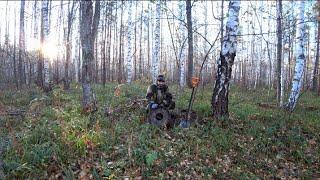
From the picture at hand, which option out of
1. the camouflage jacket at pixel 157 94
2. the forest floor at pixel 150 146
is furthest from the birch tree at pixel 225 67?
the camouflage jacket at pixel 157 94

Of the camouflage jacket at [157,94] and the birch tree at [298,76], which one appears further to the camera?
the birch tree at [298,76]

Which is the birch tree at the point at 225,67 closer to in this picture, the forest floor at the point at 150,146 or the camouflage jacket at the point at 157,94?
the forest floor at the point at 150,146

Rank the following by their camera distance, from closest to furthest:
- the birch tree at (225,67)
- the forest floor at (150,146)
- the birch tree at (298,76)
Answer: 1. the forest floor at (150,146)
2. the birch tree at (225,67)
3. the birch tree at (298,76)

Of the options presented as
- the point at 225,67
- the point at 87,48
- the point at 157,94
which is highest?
the point at 87,48

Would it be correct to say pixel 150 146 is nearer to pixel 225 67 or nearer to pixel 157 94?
pixel 157 94

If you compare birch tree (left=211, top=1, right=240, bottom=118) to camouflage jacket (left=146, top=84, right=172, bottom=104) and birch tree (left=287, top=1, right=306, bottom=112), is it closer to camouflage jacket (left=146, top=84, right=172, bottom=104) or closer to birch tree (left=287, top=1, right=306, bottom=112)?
camouflage jacket (left=146, top=84, right=172, bottom=104)

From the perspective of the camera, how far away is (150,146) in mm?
8461

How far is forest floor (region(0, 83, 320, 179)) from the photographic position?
7.40m

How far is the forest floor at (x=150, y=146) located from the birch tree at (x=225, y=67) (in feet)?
1.35

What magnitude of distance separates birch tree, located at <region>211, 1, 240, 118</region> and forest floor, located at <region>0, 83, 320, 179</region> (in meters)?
0.41

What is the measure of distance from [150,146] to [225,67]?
3.45 meters

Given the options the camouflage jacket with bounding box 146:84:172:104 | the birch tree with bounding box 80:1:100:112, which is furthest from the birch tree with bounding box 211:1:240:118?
the birch tree with bounding box 80:1:100:112

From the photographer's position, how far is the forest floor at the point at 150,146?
7.40m

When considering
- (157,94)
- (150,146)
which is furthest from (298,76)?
(150,146)
